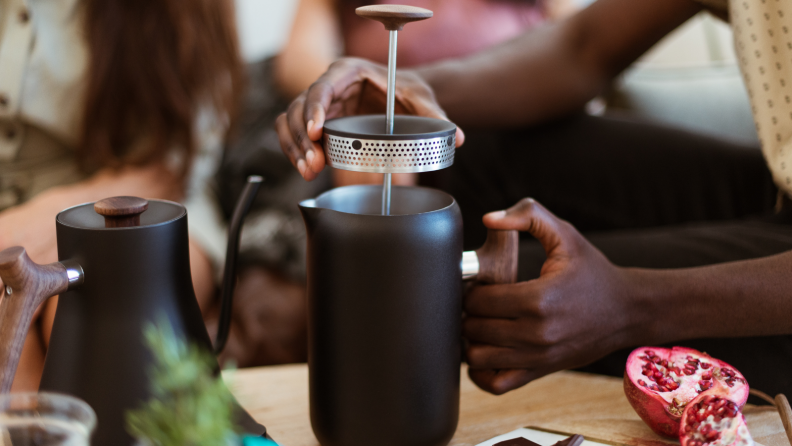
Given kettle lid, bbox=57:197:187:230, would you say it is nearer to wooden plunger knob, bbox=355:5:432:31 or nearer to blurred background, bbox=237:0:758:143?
wooden plunger knob, bbox=355:5:432:31

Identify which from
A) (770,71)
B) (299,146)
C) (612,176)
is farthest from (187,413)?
(612,176)

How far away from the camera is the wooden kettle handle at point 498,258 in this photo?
1.91 ft

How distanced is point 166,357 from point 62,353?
136mm

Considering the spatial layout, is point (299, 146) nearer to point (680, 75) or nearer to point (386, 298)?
point (386, 298)

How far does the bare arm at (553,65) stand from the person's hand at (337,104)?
0.85ft

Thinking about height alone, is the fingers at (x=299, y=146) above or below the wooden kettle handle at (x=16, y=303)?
above

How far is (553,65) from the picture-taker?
1.03 meters

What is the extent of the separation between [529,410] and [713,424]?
20 centimetres

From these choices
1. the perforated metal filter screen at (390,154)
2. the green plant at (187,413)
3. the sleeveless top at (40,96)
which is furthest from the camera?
the sleeveless top at (40,96)

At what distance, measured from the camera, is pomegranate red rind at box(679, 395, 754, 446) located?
484mm

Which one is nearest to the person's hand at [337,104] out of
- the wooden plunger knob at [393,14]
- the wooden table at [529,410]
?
the wooden plunger knob at [393,14]

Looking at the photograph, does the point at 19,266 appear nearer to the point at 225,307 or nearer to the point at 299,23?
the point at 225,307

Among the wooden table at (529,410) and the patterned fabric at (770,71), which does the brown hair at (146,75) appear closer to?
the wooden table at (529,410)

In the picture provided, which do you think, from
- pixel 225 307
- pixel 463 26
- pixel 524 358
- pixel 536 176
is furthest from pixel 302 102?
pixel 463 26
